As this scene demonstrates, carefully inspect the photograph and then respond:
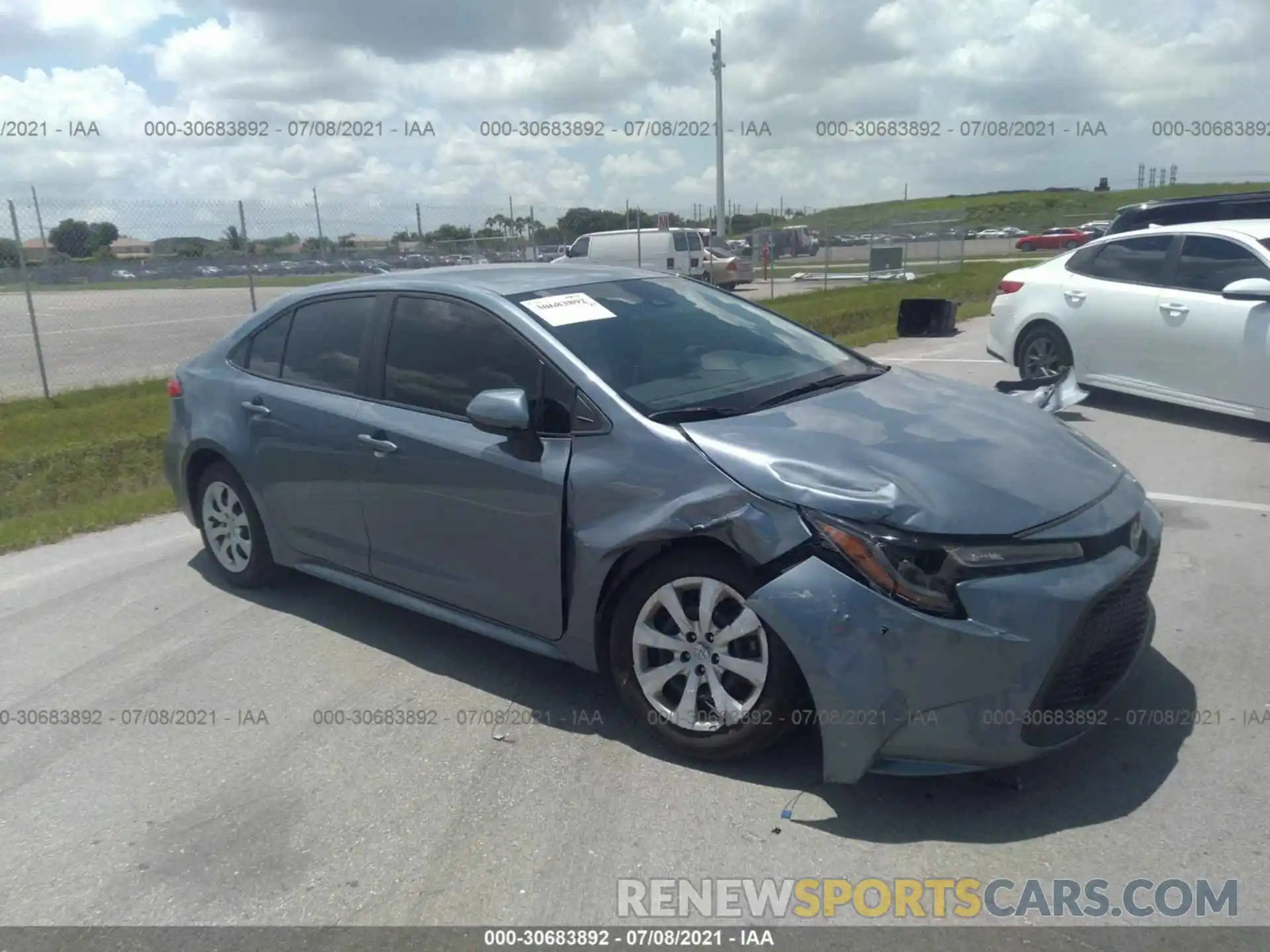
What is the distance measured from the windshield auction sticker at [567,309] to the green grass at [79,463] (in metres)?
4.36

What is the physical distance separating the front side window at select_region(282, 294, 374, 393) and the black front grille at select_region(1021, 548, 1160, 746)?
321 cm

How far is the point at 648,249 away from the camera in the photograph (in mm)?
27859

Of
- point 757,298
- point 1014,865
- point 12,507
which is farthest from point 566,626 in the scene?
point 757,298

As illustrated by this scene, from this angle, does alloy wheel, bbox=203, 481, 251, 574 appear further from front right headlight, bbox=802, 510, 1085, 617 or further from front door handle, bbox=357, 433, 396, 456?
front right headlight, bbox=802, 510, 1085, 617

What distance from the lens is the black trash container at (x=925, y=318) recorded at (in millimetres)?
15641

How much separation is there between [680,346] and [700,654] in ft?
4.77

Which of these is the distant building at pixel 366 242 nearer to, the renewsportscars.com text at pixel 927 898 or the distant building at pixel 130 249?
the distant building at pixel 130 249

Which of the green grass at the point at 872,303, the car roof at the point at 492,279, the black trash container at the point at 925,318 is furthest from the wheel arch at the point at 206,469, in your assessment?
the black trash container at the point at 925,318

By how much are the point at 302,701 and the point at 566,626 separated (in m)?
1.24

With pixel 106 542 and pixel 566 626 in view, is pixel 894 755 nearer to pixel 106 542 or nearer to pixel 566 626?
pixel 566 626

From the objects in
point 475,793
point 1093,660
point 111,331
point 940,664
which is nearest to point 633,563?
A: point 475,793

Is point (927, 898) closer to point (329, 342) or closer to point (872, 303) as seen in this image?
point (329, 342)

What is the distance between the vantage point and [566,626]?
4.05 m

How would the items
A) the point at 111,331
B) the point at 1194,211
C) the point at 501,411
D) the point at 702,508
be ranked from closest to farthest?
the point at 702,508, the point at 501,411, the point at 1194,211, the point at 111,331
